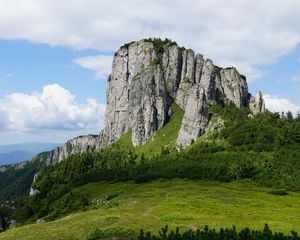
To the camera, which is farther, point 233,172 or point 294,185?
point 233,172

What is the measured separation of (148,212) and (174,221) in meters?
15.7

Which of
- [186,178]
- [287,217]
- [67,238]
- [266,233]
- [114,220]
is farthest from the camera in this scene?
[186,178]

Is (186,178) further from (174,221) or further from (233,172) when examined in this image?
(174,221)

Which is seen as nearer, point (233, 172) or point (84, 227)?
point (84, 227)

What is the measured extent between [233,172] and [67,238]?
14338 centimetres

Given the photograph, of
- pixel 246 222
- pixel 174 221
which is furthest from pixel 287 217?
pixel 174 221

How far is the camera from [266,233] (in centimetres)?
3609

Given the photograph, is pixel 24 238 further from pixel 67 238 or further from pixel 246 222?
pixel 246 222

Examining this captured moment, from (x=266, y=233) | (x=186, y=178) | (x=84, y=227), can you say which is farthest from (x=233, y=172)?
(x=266, y=233)

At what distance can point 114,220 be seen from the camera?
73500 millimetres

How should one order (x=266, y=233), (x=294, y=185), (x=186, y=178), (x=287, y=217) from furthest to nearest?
(x=186, y=178)
(x=294, y=185)
(x=287, y=217)
(x=266, y=233)

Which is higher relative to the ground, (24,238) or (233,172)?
Answer: (233,172)

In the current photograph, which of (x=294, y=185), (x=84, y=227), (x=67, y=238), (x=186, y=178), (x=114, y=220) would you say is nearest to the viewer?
(x=67, y=238)

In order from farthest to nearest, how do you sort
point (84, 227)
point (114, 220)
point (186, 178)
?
point (186, 178), point (114, 220), point (84, 227)
